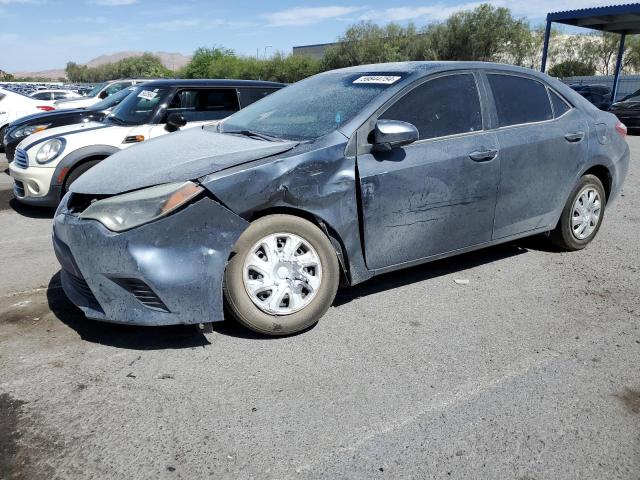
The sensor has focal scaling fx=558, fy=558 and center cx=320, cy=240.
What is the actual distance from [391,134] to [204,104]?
14.4 feet

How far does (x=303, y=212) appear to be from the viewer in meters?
3.41

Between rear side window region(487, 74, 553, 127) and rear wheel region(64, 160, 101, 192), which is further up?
rear side window region(487, 74, 553, 127)

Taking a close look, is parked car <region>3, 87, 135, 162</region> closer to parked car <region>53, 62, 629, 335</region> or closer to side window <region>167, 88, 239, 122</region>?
side window <region>167, 88, 239, 122</region>

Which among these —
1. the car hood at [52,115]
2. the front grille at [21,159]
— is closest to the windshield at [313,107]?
the front grille at [21,159]

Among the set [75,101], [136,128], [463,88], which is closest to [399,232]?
[463,88]

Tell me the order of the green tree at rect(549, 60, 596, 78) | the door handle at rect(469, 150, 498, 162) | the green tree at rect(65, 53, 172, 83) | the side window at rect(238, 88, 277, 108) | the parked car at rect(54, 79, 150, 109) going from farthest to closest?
the green tree at rect(65, 53, 172, 83) < the green tree at rect(549, 60, 596, 78) < the parked car at rect(54, 79, 150, 109) < the side window at rect(238, 88, 277, 108) < the door handle at rect(469, 150, 498, 162)

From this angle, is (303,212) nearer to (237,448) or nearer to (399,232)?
(399,232)

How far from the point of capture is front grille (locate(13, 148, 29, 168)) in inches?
248

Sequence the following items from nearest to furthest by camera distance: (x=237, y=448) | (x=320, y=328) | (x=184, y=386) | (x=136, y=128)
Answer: (x=237, y=448), (x=184, y=386), (x=320, y=328), (x=136, y=128)

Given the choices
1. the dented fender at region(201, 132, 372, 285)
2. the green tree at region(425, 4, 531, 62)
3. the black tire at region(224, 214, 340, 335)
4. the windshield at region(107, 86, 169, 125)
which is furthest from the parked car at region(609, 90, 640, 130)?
the green tree at region(425, 4, 531, 62)

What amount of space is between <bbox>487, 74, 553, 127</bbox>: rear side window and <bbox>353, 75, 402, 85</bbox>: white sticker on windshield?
877 millimetres

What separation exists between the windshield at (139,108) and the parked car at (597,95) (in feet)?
62.7

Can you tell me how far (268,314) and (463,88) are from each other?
7.36ft

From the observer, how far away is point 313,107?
4.04 meters
